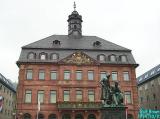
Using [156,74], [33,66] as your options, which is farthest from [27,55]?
[156,74]

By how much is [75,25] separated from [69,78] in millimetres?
14095

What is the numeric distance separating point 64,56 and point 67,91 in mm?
6439

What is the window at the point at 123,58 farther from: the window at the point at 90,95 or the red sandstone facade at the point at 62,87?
the window at the point at 90,95

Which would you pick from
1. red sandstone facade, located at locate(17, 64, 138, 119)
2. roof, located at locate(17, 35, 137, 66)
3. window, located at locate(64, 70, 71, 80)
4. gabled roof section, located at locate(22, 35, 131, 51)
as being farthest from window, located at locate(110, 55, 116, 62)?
window, located at locate(64, 70, 71, 80)

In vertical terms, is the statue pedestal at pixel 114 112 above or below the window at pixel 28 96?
below

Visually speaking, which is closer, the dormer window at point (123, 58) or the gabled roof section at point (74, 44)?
the dormer window at point (123, 58)

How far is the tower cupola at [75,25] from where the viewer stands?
63.0 meters

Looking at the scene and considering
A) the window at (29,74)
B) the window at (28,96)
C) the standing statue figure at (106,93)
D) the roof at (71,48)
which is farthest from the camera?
the roof at (71,48)

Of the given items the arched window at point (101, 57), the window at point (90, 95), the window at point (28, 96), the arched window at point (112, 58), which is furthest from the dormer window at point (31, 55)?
the arched window at point (112, 58)

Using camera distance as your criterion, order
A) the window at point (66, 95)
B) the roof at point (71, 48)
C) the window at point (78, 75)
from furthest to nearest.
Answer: the roof at point (71, 48) < the window at point (78, 75) < the window at point (66, 95)

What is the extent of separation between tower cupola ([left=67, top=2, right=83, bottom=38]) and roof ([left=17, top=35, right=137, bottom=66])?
213cm

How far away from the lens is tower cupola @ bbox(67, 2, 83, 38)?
207 ft

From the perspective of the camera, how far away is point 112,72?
5559 centimetres

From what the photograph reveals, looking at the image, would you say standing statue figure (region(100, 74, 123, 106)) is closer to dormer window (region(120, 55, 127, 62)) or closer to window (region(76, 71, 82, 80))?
window (region(76, 71, 82, 80))
